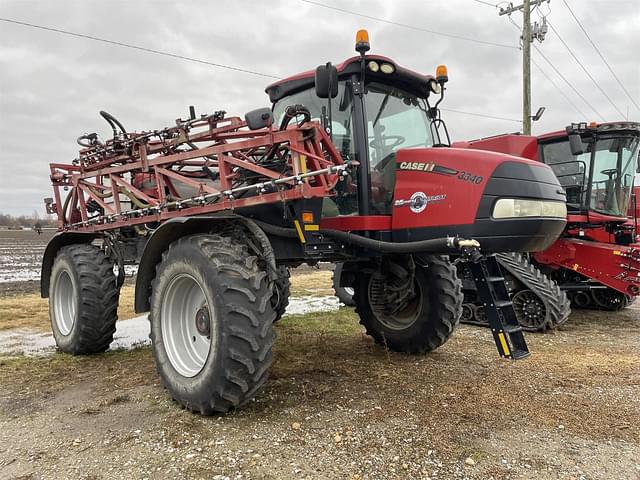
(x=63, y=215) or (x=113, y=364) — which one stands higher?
(x=63, y=215)

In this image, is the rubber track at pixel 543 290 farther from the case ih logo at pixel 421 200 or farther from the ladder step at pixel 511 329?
the case ih logo at pixel 421 200

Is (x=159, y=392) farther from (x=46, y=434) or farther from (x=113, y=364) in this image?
(x=113, y=364)

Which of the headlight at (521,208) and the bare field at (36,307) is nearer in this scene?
the headlight at (521,208)

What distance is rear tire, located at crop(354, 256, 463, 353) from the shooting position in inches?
195

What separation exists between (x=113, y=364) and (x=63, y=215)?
233 centimetres

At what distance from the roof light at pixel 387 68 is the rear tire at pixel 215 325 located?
1943 millimetres

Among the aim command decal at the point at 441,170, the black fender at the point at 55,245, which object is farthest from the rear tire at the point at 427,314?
the black fender at the point at 55,245

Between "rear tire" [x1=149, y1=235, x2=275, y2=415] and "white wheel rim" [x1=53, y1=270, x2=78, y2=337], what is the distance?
2.51m

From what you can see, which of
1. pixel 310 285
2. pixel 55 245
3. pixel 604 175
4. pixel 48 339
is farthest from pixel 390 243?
pixel 310 285

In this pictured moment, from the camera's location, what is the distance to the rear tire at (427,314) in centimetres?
495

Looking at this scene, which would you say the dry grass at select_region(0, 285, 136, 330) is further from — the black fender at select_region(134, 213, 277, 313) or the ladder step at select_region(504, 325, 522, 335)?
the ladder step at select_region(504, 325, 522, 335)

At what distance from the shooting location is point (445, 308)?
4.91 meters

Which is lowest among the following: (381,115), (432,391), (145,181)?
(432,391)

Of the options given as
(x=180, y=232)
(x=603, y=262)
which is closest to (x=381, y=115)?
(x=180, y=232)
